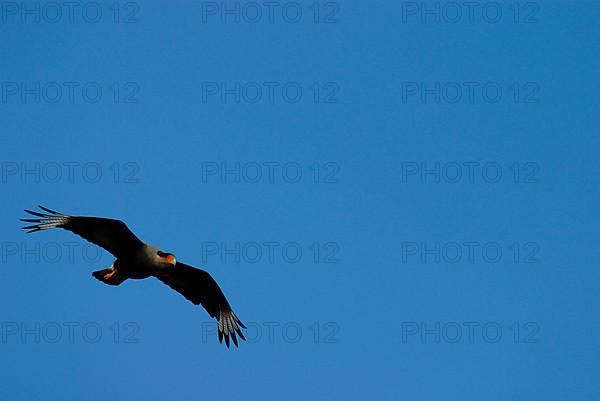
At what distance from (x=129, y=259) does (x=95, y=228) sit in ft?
2.71

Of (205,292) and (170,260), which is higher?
(170,260)

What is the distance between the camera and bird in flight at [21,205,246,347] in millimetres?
14914

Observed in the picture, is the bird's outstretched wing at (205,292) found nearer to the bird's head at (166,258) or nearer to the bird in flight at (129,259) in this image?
the bird in flight at (129,259)

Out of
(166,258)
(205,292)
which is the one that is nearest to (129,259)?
(166,258)

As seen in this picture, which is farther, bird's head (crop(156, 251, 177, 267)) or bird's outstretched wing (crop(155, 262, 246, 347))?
bird's outstretched wing (crop(155, 262, 246, 347))

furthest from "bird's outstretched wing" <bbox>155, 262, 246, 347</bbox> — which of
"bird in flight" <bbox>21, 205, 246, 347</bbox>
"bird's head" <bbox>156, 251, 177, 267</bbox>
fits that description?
"bird's head" <bbox>156, 251, 177, 267</bbox>

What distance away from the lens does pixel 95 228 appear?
1498 cm

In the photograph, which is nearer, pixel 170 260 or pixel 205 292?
pixel 170 260

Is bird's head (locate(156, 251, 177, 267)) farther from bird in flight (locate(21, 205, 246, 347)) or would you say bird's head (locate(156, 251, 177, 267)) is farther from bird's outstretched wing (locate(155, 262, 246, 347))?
bird's outstretched wing (locate(155, 262, 246, 347))

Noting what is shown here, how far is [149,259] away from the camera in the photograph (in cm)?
1551

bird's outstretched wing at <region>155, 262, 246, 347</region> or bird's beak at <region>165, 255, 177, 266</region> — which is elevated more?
bird's beak at <region>165, 255, 177, 266</region>

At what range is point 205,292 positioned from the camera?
17328 millimetres

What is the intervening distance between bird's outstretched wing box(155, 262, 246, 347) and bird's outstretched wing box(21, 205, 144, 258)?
1367 millimetres

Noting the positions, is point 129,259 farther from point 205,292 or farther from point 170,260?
point 205,292
